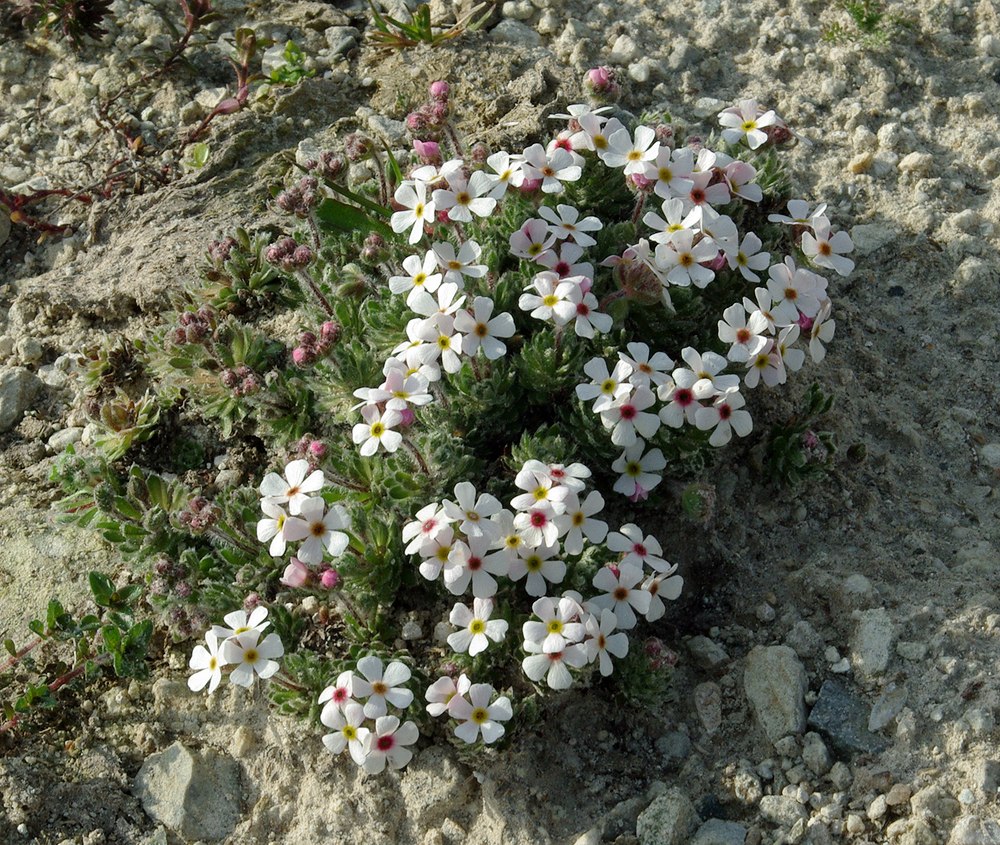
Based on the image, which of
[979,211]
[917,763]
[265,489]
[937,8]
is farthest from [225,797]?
[937,8]

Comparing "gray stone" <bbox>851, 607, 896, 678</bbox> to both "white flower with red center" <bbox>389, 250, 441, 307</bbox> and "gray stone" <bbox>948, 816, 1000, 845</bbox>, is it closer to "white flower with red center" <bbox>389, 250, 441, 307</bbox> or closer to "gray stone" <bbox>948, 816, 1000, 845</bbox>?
"gray stone" <bbox>948, 816, 1000, 845</bbox>

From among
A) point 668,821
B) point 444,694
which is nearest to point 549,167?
point 444,694

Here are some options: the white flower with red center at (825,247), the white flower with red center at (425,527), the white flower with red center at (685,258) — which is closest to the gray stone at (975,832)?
the white flower with red center at (425,527)

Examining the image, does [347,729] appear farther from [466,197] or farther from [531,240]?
[466,197]

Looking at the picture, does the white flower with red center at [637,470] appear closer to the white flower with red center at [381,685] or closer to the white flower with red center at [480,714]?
the white flower with red center at [480,714]

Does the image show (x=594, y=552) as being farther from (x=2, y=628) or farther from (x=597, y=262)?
(x=2, y=628)

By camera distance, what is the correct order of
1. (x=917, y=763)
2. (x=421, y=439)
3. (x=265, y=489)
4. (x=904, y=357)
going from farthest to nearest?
→ 1. (x=904, y=357)
2. (x=421, y=439)
3. (x=265, y=489)
4. (x=917, y=763)
